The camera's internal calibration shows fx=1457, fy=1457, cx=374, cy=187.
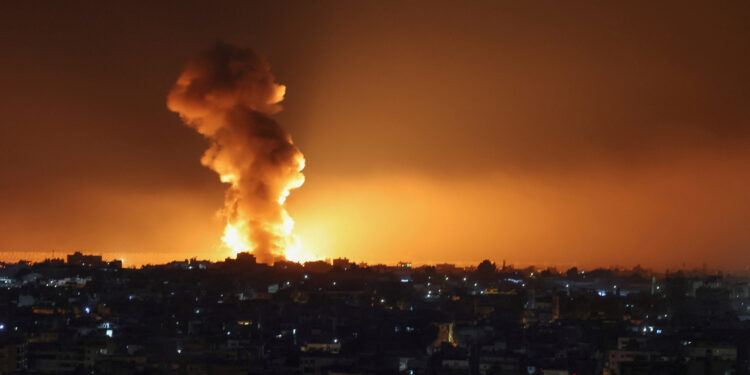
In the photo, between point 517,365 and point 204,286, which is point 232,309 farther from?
point 517,365

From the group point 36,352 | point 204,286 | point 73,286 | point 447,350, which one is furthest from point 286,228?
point 36,352

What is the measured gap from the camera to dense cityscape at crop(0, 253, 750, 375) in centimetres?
3534

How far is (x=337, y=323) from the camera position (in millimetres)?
45844

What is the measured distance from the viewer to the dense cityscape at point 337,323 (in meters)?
35.3

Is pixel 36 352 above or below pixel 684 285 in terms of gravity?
below

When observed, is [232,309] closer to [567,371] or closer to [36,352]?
[36,352]

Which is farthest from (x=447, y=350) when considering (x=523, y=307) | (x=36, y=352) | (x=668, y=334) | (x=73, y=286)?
(x=73, y=286)

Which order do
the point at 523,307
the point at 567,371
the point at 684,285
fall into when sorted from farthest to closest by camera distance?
1. the point at 684,285
2. the point at 523,307
3. the point at 567,371

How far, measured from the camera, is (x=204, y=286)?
5650cm

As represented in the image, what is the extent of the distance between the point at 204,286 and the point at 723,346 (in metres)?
24.1

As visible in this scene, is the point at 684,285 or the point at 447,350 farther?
the point at 684,285

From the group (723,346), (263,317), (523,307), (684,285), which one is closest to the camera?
(723,346)

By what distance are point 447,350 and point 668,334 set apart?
23.1 ft

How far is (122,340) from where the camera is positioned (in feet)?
126
